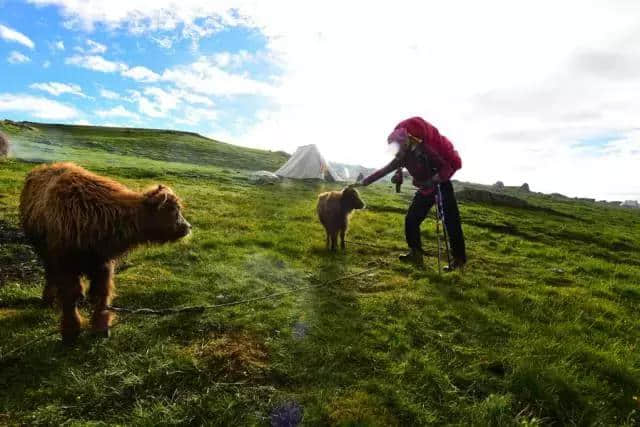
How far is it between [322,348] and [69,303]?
3681 millimetres

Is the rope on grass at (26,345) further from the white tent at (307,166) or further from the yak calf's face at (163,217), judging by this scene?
the white tent at (307,166)

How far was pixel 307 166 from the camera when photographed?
134 feet

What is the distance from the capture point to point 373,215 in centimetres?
2188

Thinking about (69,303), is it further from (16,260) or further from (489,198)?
(489,198)

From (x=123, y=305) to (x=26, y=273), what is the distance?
292 cm

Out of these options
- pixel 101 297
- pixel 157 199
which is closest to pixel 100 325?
pixel 101 297

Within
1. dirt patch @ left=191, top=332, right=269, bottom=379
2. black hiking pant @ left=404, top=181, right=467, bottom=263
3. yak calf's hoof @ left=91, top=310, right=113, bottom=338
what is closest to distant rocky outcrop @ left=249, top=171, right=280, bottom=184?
black hiking pant @ left=404, top=181, right=467, bottom=263

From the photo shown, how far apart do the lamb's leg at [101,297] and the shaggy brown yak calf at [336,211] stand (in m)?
7.89

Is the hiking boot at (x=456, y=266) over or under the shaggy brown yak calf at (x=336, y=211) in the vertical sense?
under

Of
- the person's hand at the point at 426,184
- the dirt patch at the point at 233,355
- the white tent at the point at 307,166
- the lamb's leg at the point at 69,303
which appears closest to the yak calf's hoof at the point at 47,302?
the lamb's leg at the point at 69,303

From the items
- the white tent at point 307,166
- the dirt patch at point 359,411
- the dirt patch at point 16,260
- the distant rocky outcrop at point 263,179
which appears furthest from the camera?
the white tent at point 307,166

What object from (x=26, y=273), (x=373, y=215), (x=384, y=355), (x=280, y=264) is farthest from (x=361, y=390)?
(x=373, y=215)

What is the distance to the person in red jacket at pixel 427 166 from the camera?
33.0ft

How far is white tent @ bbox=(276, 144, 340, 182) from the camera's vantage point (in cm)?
4056
